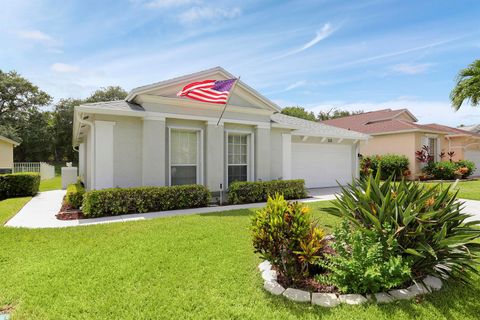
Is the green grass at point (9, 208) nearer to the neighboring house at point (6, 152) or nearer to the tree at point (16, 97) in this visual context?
the neighboring house at point (6, 152)

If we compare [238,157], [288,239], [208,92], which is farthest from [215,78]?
[288,239]

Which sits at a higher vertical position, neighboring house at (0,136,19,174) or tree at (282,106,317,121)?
tree at (282,106,317,121)

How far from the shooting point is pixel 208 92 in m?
9.62

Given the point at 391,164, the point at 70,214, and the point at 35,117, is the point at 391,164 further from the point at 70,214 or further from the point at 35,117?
the point at 35,117

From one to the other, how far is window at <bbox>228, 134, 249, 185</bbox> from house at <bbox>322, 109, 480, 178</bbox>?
10.9m

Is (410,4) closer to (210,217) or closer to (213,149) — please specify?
(213,149)

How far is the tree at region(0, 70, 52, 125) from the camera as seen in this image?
117 ft

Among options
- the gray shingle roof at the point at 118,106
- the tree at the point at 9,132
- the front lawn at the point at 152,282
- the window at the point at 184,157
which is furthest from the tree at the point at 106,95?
the front lawn at the point at 152,282

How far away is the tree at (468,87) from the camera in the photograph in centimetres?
1460

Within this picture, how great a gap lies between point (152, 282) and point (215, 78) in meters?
9.04


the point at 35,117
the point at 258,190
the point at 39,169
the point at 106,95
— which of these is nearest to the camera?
the point at 258,190

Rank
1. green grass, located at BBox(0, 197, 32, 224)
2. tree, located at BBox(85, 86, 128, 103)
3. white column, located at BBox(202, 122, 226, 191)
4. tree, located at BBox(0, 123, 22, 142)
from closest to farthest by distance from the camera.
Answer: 1. green grass, located at BBox(0, 197, 32, 224)
2. white column, located at BBox(202, 122, 226, 191)
3. tree, located at BBox(0, 123, 22, 142)
4. tree, located at BBox(85, 86, 128, 103)

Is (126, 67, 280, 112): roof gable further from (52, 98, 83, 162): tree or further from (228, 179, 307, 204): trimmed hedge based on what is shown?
Result: (52, 98, 83, 162): tree

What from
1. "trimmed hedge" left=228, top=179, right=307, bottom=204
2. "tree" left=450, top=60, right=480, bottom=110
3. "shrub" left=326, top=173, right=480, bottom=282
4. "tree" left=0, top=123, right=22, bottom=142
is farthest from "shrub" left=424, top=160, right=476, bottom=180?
"tree" left=0, top=123, right=22, bottom=142
